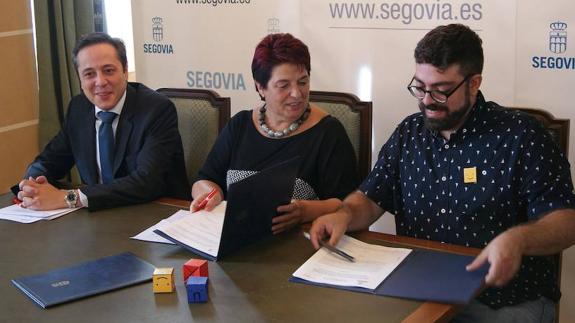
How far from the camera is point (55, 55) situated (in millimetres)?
3725

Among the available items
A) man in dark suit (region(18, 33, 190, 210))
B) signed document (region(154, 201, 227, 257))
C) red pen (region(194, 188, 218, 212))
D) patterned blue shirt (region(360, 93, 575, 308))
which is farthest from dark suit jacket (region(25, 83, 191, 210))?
patterned blue shirt (region(360, 93, 575, 308))

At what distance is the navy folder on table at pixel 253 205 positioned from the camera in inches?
68.9

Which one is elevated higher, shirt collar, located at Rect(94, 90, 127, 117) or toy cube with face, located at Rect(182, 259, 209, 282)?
shirt collar, located at Rect(94, 90, 127, 117)

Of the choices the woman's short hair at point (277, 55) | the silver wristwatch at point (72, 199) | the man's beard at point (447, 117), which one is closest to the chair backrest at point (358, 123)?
the woman's short hair at point (277, 55)

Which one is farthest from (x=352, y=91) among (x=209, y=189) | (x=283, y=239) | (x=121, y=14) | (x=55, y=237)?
(x=121, y=14)

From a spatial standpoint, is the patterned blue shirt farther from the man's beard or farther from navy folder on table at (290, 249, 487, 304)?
navy folder on table at (290, 249, 487, 304)

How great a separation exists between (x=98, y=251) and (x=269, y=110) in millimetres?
853

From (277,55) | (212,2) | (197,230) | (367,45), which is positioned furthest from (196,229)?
(212,2)

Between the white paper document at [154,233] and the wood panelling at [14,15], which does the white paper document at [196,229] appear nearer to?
the white paper document at [154,233]

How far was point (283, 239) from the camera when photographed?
1.94 meters

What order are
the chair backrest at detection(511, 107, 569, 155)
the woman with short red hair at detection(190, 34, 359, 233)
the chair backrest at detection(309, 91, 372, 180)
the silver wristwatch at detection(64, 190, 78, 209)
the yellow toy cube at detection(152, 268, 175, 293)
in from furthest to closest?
1. the chair backrest at detection(309, 91, 372, 180)
2. the woman with short red hair at detection(190, 34, 359, 233)
3. the silver wristwatch at detection(64, 190, 78, 209)
4. the chair backrest at detection(511, 107, 569, 155)
5. the yellow toy cube at detection(152, 268, 175, 293)

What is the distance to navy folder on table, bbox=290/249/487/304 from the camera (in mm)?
1531

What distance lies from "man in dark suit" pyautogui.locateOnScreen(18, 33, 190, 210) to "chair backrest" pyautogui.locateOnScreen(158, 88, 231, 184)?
6.2 inches

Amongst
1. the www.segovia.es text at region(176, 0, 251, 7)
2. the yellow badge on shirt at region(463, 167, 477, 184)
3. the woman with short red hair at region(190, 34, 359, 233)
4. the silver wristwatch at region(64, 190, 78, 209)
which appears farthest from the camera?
the www.segovia.es text at region(176, 0, 251, 7)
